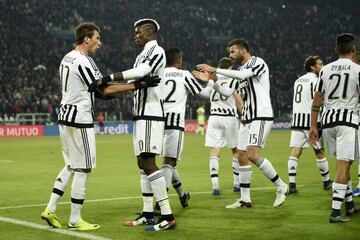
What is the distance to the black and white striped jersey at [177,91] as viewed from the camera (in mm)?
9492

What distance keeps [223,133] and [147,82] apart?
16.3 ft

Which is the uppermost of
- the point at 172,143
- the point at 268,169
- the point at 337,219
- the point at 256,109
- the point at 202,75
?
the point at 202,75

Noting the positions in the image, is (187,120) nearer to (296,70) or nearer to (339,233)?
(296,70)

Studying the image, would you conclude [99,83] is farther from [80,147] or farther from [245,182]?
[245,182]

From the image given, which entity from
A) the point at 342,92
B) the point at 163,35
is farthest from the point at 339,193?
the point at 163,35

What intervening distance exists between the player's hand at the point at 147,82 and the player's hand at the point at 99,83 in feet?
1.09

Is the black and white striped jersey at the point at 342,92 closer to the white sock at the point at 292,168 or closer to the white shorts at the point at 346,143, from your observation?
the white shorts at the point at 346,143

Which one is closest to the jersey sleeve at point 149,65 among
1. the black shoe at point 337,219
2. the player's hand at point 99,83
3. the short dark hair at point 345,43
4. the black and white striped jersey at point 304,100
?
the player's hand at point 99,83

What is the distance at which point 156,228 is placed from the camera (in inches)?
297

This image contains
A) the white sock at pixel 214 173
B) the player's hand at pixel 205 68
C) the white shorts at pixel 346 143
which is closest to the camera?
the white shorts at pixel 346 143

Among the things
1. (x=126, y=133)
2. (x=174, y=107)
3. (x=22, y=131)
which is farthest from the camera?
(x=126, y=133)

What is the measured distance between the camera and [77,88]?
7727mm

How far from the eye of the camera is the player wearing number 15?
7.89m

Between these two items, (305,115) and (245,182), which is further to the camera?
(305,115)
